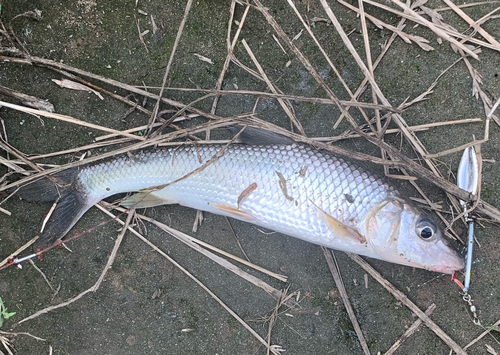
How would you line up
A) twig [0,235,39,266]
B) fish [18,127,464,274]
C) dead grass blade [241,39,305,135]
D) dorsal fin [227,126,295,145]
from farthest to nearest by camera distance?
twig [0,235,39,266]
dead grass blade [241,39,305,135]
dorsal fin [227,126,295,145]
fish [18,127,464,274]

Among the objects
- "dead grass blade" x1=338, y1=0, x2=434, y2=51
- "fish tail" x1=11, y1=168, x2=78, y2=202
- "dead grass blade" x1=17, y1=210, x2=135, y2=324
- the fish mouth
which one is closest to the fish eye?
the fish mouth

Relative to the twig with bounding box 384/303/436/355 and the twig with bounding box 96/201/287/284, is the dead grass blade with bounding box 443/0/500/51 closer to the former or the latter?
the twig with bounding box 384/303/436/355

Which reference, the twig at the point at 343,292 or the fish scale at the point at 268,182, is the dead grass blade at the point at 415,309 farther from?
the fish scale at the point at 268,182

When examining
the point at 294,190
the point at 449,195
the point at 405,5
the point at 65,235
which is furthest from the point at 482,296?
the point at 65,235

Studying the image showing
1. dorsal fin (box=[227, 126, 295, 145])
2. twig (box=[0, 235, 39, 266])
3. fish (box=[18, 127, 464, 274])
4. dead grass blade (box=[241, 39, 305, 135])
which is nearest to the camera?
fish (box=[18, 127, 464, 274])

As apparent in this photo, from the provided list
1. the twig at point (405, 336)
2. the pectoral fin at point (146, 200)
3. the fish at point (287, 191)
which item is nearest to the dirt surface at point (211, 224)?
the twig at point (405, 336)
